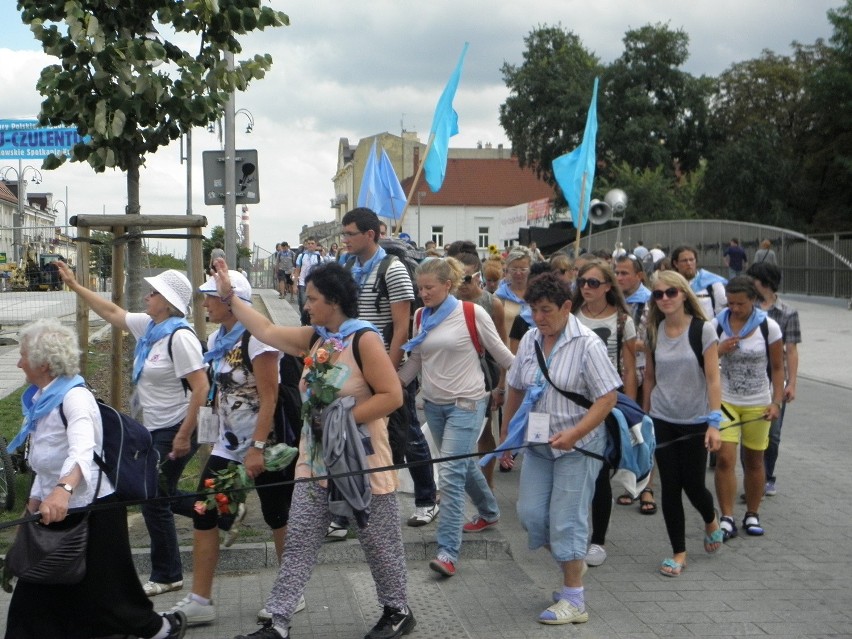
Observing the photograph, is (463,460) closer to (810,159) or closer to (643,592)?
(643,592)

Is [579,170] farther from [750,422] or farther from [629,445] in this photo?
[629,445]

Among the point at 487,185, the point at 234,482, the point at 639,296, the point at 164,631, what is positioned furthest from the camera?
the point at 487,185

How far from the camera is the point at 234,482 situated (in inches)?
198

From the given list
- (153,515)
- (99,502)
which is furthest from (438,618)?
(99,502)

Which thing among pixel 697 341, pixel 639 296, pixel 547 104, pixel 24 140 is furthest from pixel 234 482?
pixel 547 104

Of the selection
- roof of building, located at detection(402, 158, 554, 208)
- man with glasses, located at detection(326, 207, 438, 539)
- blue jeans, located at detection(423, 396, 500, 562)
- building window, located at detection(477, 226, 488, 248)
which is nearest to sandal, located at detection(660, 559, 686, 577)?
blue jeans, located at detection(423, 396, 500, 562)

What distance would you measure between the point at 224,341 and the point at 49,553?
4.72 ft

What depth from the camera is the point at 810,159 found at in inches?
1687

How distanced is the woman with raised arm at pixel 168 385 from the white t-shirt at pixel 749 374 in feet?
11.1

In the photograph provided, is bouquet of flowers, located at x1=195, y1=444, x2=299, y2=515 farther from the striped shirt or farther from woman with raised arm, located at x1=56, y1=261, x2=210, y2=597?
the striped shirt

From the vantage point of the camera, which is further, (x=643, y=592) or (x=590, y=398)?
(x=643, y=592)

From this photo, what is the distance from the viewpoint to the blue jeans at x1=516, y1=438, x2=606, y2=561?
5320 millimetres

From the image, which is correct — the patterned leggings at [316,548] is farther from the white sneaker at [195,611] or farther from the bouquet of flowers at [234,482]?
the white sneaker at [195,611]

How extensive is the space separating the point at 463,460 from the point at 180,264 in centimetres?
1093
